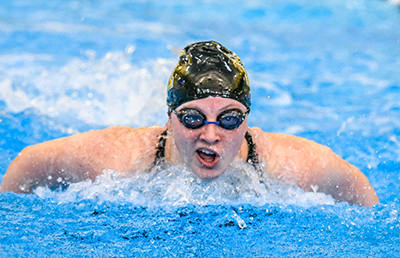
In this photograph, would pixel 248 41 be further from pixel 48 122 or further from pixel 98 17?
pixel 48 122

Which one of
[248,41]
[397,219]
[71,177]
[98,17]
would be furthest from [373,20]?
[71,177]

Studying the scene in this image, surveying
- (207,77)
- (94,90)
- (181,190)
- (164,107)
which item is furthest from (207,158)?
(94,90)

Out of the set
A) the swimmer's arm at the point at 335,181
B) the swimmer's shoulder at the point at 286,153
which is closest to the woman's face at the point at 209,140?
the swimmer's shoulder at the point at 286,153

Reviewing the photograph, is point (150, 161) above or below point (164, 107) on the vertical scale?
below

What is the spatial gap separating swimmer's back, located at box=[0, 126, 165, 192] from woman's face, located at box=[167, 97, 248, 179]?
37cm

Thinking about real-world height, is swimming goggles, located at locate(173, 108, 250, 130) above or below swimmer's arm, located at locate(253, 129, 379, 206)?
above

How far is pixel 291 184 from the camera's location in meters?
3.34

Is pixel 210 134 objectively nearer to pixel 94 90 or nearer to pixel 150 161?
pixel 150 161

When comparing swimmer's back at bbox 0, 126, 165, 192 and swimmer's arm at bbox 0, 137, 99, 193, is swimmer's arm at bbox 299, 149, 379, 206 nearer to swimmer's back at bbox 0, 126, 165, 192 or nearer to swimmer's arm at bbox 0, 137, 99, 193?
swimmer's back at bbox 0, 126, 165, 192

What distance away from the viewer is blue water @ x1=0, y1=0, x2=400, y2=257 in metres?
2.92

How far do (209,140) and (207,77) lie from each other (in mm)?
388

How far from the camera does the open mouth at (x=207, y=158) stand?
2.99 m

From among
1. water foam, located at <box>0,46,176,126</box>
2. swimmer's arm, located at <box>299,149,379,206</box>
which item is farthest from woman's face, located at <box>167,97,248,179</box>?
water foam, located at <box>0,46,176,126</box>

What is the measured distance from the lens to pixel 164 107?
5.13 meters
